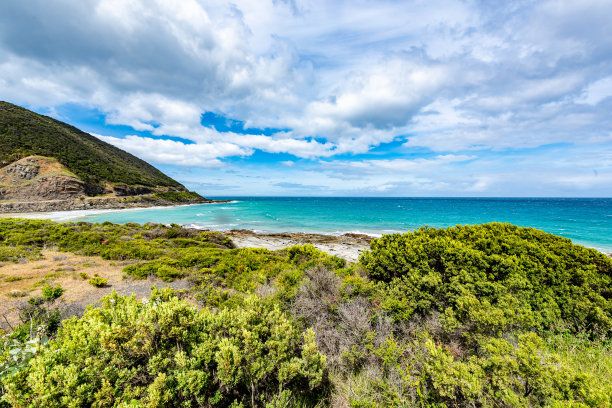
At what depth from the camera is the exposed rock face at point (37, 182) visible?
151 feet

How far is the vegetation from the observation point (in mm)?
2523

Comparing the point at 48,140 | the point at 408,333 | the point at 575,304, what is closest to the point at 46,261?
the point at 408,333

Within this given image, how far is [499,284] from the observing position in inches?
195

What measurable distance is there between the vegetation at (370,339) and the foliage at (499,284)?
1.2 inches

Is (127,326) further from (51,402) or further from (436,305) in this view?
(436,305)

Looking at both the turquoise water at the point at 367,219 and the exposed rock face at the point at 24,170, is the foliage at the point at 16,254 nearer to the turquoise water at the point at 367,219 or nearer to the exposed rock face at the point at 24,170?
the turquoise water at the point at 367,219

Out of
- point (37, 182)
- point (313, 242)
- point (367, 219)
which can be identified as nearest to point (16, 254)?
point (313, 242)

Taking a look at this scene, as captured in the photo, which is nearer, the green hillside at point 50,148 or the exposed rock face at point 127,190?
the green hillside at point 50,148

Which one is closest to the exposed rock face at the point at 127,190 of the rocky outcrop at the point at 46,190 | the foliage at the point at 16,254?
the rocky outcrop at the point at 46,190

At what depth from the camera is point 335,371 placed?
3.82m

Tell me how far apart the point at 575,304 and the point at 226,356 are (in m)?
7.17

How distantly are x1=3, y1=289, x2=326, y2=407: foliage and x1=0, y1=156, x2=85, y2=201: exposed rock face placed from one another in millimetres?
67974

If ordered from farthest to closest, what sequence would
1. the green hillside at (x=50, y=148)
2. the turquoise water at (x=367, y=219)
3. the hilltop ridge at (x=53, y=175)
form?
1. the green hillside at (x=50, y=148)
2. the hilltop ridge at (x=53, y=175)
3. the turquoise water at (x=367, y=219)

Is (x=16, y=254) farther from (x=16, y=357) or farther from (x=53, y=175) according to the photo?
(x=53, y=175)
